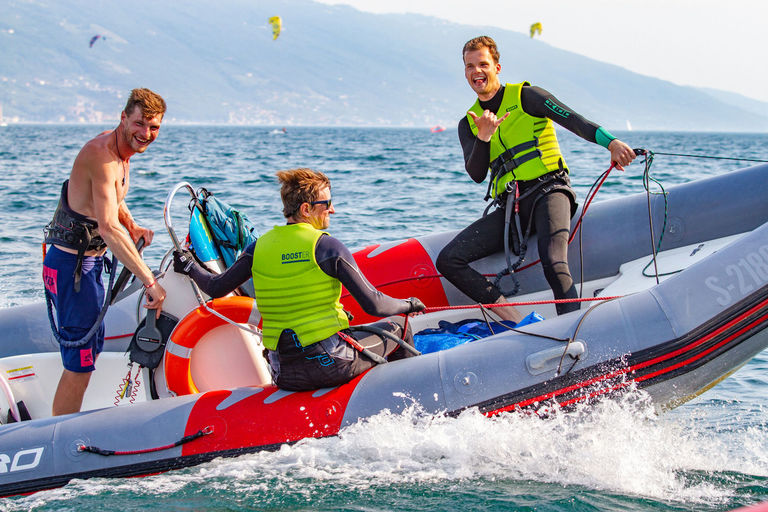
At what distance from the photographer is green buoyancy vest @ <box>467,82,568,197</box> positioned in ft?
13.0

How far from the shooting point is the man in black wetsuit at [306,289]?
2982mm

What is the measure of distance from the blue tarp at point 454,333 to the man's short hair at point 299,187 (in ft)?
4.04

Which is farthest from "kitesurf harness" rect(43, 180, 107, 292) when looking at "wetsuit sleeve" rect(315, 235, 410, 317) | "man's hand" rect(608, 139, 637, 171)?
"man's hand" rect(608, 139, 637, 171)

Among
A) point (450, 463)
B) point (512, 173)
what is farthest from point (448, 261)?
point (450, 463)

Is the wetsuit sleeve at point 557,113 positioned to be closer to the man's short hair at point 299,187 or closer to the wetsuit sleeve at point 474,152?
the wetsuit sleeve at point 474,152

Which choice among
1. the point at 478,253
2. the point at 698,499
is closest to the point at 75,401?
the point at 478,253

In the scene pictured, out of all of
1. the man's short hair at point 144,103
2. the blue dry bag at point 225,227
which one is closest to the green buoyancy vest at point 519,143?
the blue dry bag at point 225,227

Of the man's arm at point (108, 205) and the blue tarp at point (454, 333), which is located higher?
the man's arm at point (108, 205)

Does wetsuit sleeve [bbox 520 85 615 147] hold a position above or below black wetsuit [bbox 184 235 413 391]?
above

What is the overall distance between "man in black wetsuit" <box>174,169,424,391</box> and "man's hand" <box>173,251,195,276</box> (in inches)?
2.9

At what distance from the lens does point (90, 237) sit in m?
3.29

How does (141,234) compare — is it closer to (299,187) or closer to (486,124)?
(299,187)

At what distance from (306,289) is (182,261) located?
82 cm

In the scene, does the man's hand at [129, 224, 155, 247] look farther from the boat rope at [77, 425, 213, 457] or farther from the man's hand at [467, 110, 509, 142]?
the man's hand at [467, 110, 509, 142]
